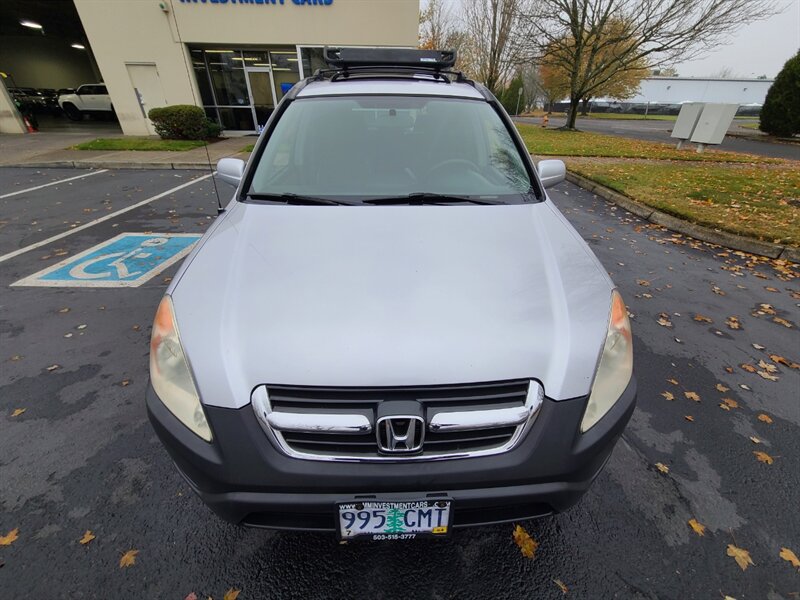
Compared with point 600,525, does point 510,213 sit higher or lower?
higher

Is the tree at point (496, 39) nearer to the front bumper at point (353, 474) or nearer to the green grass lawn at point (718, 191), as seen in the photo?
the green grass lawn at point (718, 191)

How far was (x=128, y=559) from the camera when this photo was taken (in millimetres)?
1731

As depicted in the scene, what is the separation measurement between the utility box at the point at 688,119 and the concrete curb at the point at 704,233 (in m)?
7.71

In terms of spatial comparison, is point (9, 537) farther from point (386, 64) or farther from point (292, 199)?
point (386, 64)

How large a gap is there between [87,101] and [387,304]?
26811mm

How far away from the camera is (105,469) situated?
7.06ft

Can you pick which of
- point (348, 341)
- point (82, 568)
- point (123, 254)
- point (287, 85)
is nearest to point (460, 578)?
point (348, 341)

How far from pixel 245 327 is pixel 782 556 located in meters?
A: 2.53

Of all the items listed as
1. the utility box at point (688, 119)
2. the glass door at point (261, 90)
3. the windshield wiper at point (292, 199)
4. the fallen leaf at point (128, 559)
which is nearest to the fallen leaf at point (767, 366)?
the windshield wiper at point (292, 199)

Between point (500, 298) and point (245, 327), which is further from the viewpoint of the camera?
point (500, 298)

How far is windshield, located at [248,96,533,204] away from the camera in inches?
90.3

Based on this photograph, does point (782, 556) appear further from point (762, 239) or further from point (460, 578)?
point (762, 239)

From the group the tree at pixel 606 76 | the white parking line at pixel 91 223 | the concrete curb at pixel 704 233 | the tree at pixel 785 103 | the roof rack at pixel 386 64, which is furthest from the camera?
the tree at pixel 606 76

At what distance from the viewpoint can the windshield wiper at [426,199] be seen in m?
2.16
